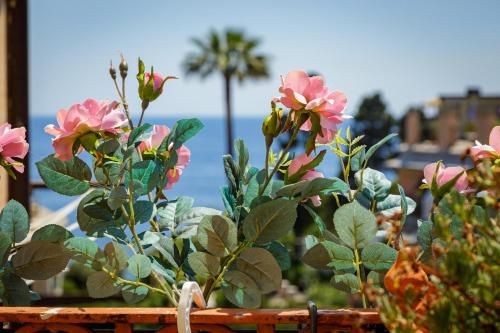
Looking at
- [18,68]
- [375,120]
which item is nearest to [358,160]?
[18,68]

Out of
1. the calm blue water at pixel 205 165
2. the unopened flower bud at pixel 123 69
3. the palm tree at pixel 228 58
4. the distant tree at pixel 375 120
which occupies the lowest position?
the calm blue water at pixel 205 165

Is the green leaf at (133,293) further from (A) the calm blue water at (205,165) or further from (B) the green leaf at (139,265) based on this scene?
(A) the calm blue water at (205,165)

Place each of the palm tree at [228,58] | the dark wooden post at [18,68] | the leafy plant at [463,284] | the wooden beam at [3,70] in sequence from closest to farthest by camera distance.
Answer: the leafy plant at [463,284] → the wooden beam at [3,70] → the dark wooden post at [18,68] → the palm tree at [228,58]

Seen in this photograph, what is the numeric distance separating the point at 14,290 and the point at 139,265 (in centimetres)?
15

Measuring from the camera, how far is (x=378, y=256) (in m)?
0.67

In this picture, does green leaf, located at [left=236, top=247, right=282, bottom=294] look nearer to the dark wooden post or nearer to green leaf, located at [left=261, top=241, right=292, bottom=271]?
green leaf, located at [left=261, top=241, right=292, bottom=271]

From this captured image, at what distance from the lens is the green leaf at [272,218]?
2.08ft

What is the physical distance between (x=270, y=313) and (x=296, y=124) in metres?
0.18

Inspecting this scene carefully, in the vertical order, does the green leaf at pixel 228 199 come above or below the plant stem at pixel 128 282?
above

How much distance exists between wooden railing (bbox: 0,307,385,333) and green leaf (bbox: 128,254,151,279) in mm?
33

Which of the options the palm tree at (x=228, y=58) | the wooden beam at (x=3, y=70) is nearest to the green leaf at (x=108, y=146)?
the wooden beam at (x=3, y=70)

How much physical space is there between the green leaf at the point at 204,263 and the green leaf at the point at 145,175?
0.27ft

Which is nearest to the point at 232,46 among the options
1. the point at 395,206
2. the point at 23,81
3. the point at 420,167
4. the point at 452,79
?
the point at 420,167

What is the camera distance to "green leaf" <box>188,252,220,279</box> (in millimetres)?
657
